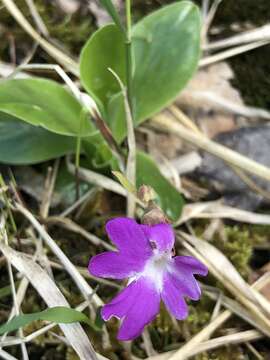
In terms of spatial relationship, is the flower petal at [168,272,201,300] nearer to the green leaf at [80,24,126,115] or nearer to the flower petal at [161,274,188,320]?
the flower petal at [161,274,188,320]

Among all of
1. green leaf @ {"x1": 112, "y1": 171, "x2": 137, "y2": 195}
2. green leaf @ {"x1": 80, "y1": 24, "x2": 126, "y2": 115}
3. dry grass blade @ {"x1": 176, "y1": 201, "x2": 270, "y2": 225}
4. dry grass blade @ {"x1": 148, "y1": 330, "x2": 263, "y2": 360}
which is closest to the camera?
green leaf @ {"x1": 112, "y1": 171, "x2": 137, "y2": 195}

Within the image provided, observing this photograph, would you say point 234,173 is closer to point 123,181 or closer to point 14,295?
point 123,181

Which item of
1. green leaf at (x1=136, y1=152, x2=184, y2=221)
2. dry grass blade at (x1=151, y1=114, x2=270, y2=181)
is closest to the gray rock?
dry grass blade at (x1=151, y1=114, x2=270, y2=181)

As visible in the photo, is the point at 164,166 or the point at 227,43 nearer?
the point at 164,166

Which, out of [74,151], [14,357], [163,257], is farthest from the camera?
[74,151]

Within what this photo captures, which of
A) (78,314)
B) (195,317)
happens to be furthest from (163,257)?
(195,317)

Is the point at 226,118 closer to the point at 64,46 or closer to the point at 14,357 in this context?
the point at 64,46
